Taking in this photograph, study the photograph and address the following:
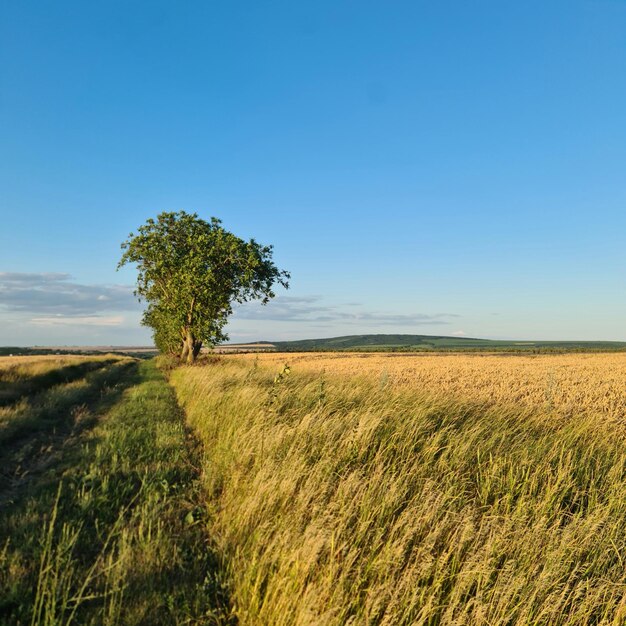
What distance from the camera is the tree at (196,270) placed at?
33.8 meters

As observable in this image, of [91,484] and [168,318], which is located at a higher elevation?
[168,318]

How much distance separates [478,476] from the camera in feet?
19.2

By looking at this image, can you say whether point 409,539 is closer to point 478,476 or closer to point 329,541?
point 329,541

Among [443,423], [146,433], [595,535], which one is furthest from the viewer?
[146,433]

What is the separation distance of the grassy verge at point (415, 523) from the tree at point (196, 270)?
26798 mm

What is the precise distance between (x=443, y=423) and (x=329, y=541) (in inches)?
189

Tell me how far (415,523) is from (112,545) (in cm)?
333

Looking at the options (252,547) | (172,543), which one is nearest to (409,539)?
(252,547)

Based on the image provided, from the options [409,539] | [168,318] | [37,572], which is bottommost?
[37,572]

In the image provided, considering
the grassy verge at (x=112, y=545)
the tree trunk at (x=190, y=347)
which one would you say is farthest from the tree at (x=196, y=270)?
the grassy verge at (x=112, y=545)

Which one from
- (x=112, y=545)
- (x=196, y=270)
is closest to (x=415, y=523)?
(x=112, y=545)

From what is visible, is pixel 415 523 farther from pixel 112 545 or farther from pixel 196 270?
pixel 196 270

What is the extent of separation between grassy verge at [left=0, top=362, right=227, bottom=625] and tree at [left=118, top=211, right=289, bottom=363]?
2659 centimetres

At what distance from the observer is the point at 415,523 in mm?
4250
